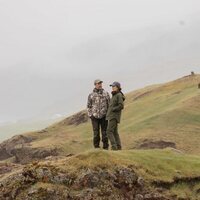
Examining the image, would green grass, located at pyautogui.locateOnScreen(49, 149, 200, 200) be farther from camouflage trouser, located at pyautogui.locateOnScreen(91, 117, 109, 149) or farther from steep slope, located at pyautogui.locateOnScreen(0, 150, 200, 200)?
camouflage trouser, located at pyautogui.locateOnScreen(91, 117, 109, 149)

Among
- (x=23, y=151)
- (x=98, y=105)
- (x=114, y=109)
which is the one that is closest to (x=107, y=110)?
(x=98, y=105)

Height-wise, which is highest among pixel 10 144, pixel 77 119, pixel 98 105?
pixel 98 105

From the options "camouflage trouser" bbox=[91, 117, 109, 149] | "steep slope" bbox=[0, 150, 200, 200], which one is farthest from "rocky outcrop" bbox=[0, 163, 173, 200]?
"camouflage trouser" bbox=[91, 117, 109, 149]

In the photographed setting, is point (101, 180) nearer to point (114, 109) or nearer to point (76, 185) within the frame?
point (76, 185)

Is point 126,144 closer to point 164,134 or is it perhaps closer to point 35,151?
point 164,134

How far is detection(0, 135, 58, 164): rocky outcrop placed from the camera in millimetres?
66812

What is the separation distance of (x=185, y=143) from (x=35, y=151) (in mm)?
21349

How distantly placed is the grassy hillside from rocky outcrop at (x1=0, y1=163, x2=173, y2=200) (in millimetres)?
33424

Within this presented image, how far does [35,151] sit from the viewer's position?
68.9 metres

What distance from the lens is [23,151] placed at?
7269 cm

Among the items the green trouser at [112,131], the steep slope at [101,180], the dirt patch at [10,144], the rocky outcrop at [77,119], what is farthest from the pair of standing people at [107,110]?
the rocky outcrop at [77,119]

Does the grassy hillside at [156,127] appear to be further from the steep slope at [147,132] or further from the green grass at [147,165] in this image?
the green grass at [147,165]

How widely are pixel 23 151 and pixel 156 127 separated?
20.0 metres

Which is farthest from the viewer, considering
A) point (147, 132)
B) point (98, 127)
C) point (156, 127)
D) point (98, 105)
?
point (156, 127)
